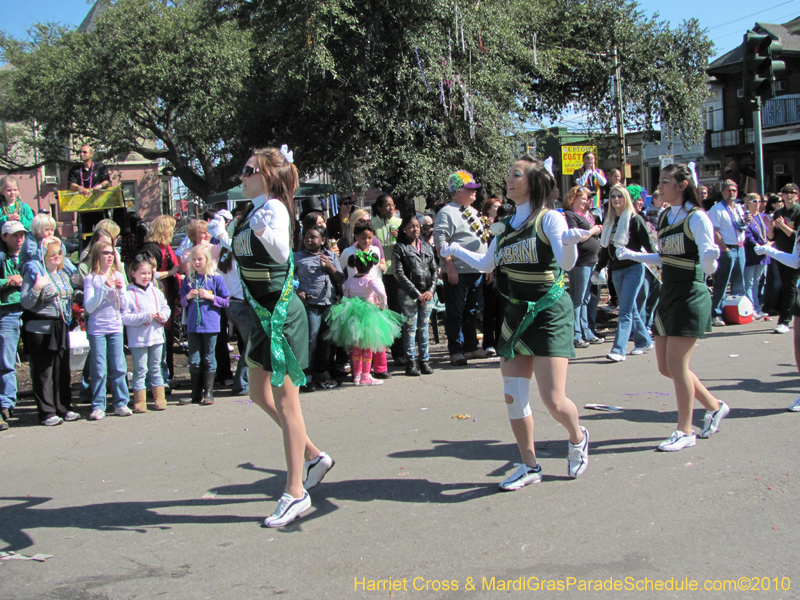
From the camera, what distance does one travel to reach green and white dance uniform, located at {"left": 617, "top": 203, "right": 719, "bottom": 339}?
4.92 metres

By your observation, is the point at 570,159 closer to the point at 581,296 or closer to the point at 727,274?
the point at 727,274

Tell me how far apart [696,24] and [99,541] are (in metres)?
25.4

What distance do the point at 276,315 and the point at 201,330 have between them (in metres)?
3.37

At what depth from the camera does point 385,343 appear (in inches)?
297

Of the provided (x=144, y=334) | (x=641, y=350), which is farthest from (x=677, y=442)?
(x=144, y=334)

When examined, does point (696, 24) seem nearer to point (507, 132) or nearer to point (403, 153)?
point (507, 132)

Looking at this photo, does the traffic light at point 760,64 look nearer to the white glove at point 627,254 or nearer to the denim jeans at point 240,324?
the white glove at point 627,254

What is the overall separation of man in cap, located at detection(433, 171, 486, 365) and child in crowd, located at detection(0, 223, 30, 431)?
165 inches

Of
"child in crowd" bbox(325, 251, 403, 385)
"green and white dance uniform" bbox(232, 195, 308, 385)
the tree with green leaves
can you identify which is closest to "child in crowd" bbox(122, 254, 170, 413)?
"child in crowd" bbox(325, 251, 403, 385)

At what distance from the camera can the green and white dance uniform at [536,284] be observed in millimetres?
A: 4184

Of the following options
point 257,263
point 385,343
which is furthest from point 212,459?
point 385,343

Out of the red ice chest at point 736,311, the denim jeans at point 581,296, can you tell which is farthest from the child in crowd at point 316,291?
the red ice chest at point 736,311

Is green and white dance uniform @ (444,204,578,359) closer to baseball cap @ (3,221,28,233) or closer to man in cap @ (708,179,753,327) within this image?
baseball cap @ (3,221,28,233)

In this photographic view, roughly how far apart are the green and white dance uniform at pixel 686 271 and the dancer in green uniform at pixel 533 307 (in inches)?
42.8
